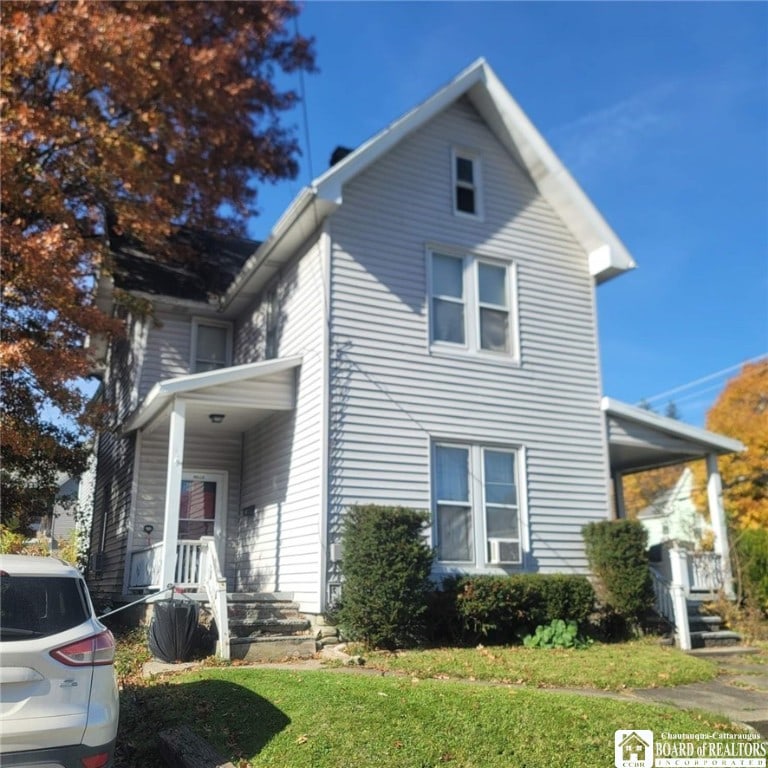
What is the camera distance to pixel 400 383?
12.1m

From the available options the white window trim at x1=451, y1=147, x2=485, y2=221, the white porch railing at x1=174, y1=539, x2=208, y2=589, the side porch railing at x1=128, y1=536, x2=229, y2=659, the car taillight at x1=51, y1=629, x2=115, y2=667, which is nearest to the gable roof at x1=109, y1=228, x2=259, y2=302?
the white window trim at x1=451, y1=147, x2=485, y2=221

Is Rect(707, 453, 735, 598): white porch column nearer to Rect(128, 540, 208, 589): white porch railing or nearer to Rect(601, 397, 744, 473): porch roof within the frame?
Rect(601, 397, 744, 473): porch roof

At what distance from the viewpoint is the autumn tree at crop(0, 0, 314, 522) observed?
43.8ft

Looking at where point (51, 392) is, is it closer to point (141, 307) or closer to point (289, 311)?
point (141, 307)

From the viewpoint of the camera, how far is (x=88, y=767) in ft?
14.8

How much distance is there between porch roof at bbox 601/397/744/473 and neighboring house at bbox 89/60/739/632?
0.19 feet

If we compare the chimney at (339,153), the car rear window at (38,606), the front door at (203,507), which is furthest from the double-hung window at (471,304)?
the car rear window at (38,606)

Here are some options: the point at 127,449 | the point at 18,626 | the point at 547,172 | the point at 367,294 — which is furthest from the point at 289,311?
the point at 18,626

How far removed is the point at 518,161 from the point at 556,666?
9.63 meters

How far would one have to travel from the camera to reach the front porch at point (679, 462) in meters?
12.4

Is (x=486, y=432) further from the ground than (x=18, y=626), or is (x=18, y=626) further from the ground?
(x=486, y=432)

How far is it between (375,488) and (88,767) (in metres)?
7.15

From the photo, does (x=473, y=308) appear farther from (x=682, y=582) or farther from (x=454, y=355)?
(x=682, y=582)

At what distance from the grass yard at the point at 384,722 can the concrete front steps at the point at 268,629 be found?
73.3 inches
